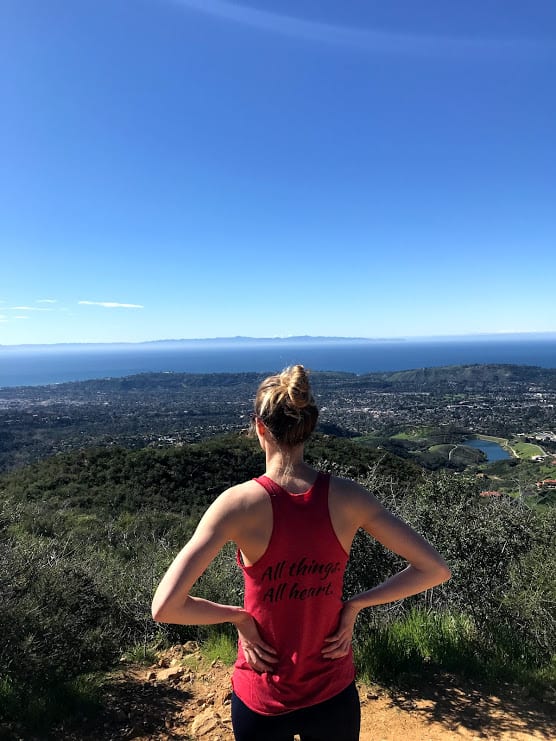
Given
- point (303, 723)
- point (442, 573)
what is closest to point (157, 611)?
point (303, 723)

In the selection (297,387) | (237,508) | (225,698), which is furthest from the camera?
(225,698)

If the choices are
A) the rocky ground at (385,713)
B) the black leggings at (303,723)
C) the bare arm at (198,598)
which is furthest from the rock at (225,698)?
the bare arm at (198,598)

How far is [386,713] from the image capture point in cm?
298

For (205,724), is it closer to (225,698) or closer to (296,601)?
(225,698)

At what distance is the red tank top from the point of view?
1294mm

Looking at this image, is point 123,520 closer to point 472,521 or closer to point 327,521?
point 472,521

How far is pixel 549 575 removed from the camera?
4230 mm

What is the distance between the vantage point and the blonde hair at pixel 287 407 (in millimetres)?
1353

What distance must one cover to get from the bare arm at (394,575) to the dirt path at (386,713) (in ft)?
6.36

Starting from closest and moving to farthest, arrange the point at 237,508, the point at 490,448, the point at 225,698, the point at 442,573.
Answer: the point at 237,508 < the point at 442,573 < the point at 225,698 < the point at 490,448

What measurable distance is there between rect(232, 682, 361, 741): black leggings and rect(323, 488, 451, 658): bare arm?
165mm

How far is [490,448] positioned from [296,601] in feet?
166

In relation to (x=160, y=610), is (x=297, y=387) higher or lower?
higher

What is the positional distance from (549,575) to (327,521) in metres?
4.06
